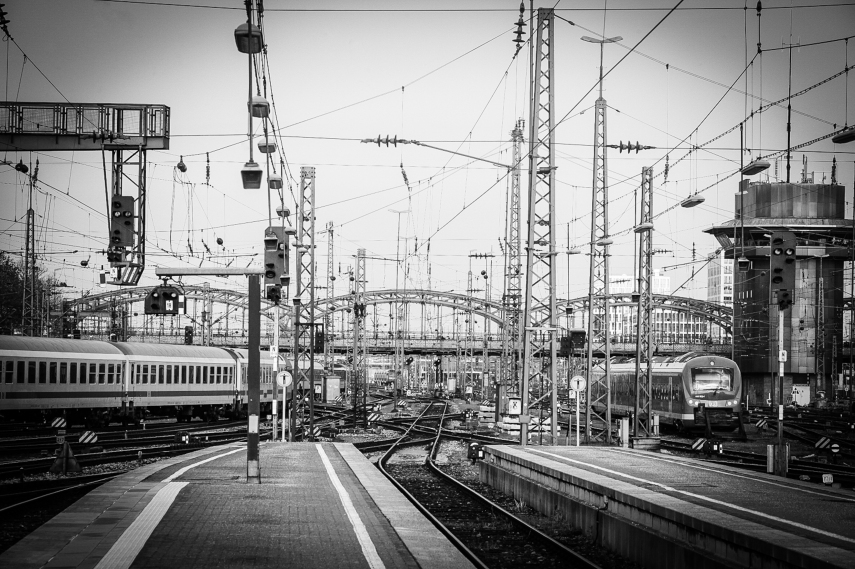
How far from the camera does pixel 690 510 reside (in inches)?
552

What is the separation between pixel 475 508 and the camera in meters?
22.1

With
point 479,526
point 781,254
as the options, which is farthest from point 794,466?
point 479,526

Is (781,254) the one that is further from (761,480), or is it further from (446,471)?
(446,471)

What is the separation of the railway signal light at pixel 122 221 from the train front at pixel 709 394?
29094 mm

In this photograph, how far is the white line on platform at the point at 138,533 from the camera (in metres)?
11.1

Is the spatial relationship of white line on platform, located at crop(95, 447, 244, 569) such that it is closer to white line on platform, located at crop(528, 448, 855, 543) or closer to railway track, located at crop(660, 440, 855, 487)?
white line on platform, located at crop(528, 448, 855, 543)

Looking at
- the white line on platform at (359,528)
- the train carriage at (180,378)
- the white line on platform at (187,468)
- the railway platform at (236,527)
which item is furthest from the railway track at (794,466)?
the train carriage at (180,378)

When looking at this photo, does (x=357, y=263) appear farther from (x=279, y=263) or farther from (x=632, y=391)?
(x=279, y=263)

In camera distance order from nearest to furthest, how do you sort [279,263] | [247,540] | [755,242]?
1. [247,540]
2. [279,263]
3. [755,242]

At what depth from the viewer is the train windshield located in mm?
45188

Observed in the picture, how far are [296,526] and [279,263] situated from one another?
35.7ft

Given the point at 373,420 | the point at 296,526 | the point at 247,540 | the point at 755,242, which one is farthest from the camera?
the point at 755,242

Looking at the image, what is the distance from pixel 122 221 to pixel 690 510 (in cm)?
1558

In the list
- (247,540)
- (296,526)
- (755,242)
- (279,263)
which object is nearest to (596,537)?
(296,526)
